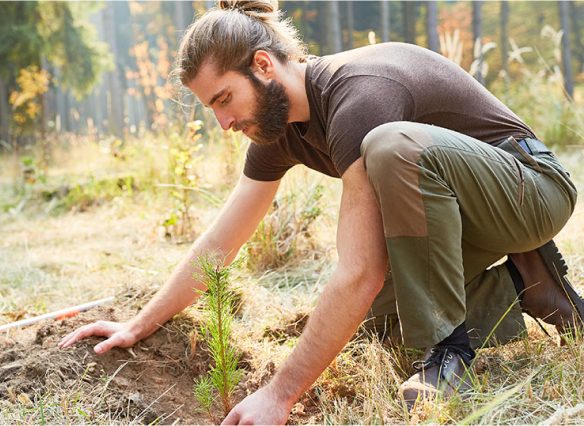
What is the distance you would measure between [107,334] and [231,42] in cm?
120

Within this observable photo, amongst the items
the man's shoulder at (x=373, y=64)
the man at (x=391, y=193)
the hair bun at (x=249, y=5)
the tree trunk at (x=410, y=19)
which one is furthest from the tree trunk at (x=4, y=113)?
the man's shoulder at (x=373, y=64)

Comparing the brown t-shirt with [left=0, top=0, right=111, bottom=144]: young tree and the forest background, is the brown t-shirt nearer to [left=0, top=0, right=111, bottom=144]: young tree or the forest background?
the forest background

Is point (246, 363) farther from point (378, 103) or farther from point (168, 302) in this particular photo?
point (378, 103)

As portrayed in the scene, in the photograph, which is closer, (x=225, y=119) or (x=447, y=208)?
(x=447, y=208)

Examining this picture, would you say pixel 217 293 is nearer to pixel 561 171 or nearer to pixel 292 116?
pixel 292 116

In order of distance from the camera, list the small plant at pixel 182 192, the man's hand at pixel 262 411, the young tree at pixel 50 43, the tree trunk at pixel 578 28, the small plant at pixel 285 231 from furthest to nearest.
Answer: the tree trunk at pixel 578 28
the young tree at pixel 50 43
the small plant at pixel 182 192
the small plant at pixel 285 231
the man's hand at pixel 262 411

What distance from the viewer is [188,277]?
1904mm

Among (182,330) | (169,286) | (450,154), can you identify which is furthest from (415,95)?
(182,330)

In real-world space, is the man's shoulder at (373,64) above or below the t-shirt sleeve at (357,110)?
above

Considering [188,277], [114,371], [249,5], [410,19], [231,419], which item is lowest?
[114,371]

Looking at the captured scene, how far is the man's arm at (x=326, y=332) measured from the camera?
1.37 meters

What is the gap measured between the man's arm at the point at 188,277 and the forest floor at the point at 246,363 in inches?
2.0

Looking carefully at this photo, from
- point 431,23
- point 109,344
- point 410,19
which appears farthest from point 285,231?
point 410,19

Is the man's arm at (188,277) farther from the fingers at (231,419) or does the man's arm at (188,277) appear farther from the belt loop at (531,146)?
the belt loop at (531,146)
